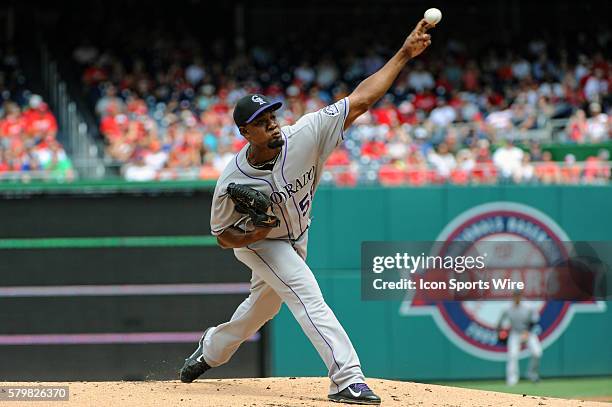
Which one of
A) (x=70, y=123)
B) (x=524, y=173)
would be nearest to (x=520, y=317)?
(x=524, y=173)

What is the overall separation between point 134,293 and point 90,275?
39 centimetres

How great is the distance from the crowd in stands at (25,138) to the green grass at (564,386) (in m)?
4.44

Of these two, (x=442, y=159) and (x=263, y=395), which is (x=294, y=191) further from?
(x=442, y=159)

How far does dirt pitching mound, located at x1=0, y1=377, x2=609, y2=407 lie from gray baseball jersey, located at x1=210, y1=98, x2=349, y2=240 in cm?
97

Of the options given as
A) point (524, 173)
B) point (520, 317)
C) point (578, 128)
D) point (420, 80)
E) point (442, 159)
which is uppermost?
point (420, 80)

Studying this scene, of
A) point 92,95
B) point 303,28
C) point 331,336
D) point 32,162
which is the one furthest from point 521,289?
point 303,28

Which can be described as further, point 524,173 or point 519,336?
point 524,173

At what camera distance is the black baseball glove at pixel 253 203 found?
5711 mm

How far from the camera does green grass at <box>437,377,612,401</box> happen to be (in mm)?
9695

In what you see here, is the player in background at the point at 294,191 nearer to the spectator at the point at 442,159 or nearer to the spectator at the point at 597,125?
the spectator at the point at 442,159

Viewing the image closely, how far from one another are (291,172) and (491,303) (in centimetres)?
444

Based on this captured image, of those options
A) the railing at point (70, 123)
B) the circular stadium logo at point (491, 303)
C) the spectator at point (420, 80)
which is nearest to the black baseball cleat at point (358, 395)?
the circular stadium logo at point (491, 303)

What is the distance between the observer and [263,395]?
625cm

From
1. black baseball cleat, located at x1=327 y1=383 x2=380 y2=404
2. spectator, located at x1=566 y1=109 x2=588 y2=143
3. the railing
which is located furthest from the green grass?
the railing
